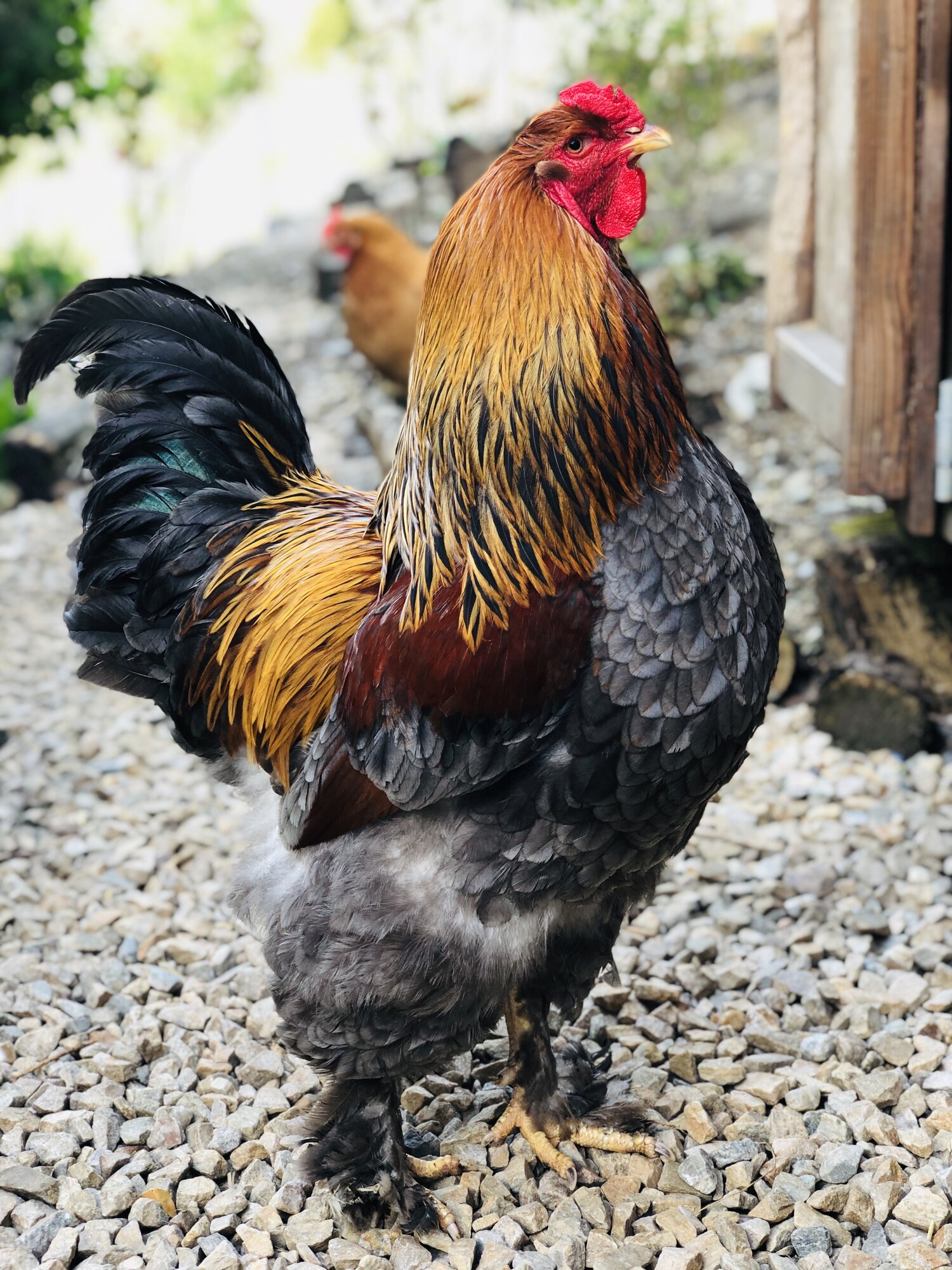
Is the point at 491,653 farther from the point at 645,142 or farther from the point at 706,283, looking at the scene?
the point at 706,283

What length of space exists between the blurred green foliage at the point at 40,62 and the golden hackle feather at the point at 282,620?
7359mm

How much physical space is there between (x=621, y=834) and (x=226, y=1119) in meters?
1.30

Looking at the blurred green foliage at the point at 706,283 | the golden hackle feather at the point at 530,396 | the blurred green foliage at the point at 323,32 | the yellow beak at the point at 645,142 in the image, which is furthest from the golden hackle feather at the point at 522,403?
the blurred green foliage at the point at 323,32

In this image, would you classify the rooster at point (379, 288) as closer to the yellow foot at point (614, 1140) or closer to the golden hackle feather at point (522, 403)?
the golden hackle feather at point (522, 403)

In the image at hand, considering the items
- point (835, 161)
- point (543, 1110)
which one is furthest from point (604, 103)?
point (835, 161)

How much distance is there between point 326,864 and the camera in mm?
2451

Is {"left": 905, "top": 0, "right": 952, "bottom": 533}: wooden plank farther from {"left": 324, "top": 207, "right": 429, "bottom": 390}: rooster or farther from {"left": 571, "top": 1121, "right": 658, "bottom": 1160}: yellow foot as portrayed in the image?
{"left": 324, "top": 207, "right": 429, "bottom": 390}: rooster

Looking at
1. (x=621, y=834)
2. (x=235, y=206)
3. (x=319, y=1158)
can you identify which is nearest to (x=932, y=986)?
(x=621, y=834)

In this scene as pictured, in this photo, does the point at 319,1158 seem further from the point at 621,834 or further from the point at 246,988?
the point at 621,834

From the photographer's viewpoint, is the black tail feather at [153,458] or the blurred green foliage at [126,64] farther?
the blurred green foliage at [126,64]

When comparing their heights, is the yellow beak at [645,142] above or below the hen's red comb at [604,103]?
below

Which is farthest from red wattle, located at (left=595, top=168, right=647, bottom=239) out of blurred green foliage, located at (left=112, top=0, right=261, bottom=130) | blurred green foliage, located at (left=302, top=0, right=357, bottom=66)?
blurred green foliage, located at (left=112, top=0, right=261, bottom=130)

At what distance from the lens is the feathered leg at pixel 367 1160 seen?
102 inches

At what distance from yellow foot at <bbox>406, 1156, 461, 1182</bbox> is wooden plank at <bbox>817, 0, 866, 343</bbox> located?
289 centimetres
